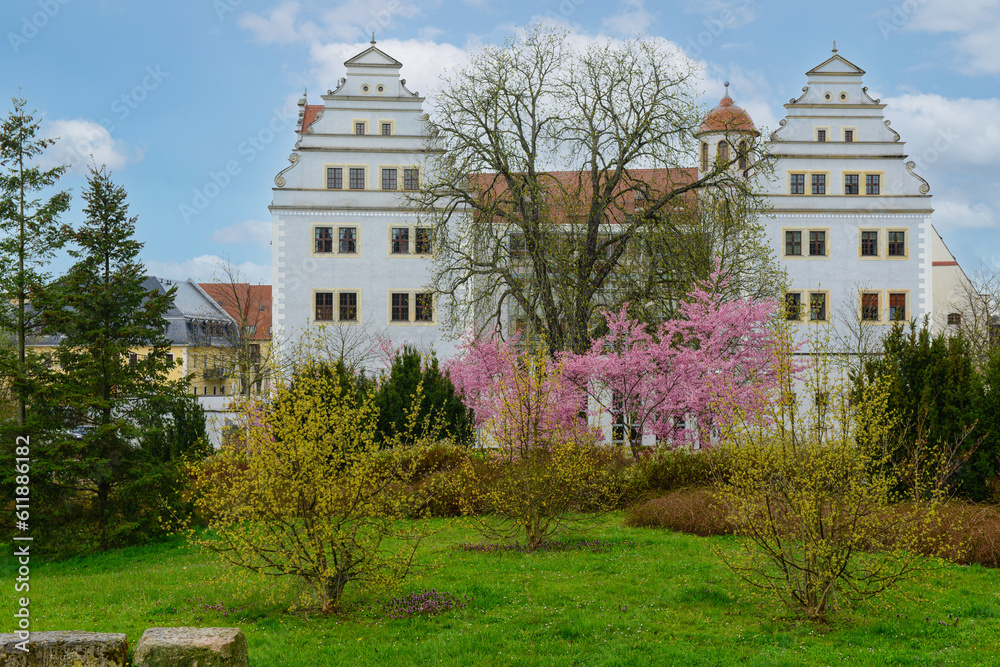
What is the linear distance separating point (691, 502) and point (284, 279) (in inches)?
918

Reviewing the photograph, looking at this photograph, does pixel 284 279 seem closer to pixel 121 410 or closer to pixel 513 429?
pixel 121 410

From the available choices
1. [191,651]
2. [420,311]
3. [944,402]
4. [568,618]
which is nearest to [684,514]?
[944,402]

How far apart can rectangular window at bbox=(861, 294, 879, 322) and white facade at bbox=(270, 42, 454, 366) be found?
17.4 metres

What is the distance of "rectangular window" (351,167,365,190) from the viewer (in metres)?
34.1

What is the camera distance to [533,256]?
75.6ft

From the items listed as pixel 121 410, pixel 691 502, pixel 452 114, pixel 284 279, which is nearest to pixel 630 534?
pixel 691 502

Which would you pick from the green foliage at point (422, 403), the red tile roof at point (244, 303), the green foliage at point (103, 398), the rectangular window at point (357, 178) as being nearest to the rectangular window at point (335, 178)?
the rectangular window at point (357, 178)

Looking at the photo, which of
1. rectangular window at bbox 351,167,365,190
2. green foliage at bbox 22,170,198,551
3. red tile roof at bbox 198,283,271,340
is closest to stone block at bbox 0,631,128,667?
green foliage at bbox 22,170,198,551

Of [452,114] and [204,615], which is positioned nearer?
[204,615]

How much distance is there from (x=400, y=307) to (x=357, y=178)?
5699mm

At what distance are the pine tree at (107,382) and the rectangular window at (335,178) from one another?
1870 cm

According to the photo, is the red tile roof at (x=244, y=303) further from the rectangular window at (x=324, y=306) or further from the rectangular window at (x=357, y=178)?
the rectangular window at (x=357, y=178)

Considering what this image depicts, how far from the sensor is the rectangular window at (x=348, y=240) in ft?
112

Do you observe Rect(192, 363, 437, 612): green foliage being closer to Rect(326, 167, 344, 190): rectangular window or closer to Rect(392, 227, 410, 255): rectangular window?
Rect(392, 227, 410, 255): rectangular window
